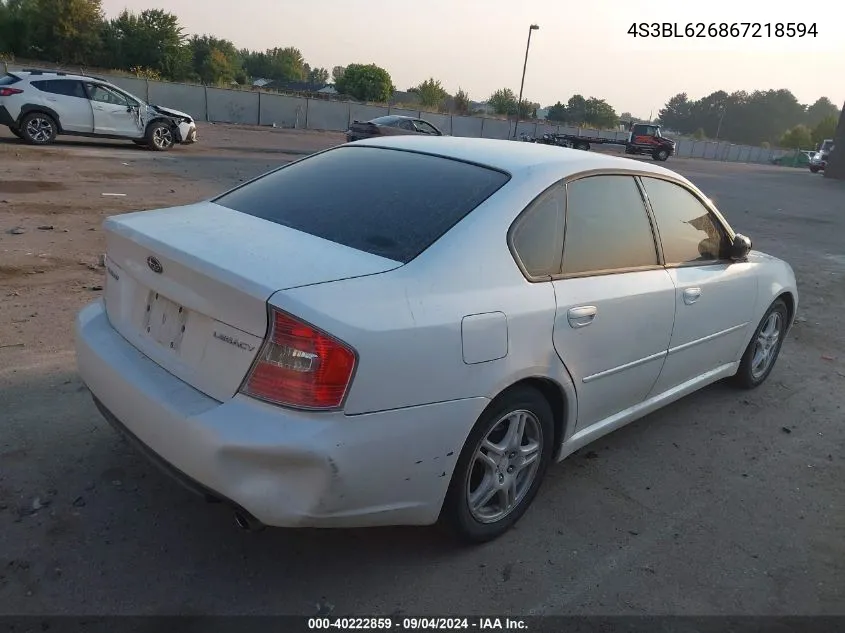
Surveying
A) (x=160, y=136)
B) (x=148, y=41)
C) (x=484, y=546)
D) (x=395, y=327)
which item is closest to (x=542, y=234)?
(x=395, y=327)

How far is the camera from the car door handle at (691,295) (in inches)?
142

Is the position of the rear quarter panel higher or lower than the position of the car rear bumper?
higher

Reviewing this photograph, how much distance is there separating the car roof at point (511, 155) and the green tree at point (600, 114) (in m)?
84.1

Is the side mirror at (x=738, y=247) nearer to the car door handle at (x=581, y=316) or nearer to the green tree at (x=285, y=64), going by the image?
the car door handle at (x=581, y=316)

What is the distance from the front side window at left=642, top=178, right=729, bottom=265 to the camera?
3.64 metres

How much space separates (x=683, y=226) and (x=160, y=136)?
53.3ft

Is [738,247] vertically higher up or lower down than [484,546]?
higher up

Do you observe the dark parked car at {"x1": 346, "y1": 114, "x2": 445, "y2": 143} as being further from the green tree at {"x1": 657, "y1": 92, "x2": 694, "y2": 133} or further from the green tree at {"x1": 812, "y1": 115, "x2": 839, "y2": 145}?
the green tree at {"x1": 657, "y1": 92, "x2": 694, "y2": 133}

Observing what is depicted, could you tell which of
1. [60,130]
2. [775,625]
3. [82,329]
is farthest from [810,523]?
[60,130]

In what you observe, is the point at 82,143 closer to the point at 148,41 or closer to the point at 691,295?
the point at 691,295

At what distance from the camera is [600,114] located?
3295 inches

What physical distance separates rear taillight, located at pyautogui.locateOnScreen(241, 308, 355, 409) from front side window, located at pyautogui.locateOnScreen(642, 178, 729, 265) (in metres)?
→ 2.20

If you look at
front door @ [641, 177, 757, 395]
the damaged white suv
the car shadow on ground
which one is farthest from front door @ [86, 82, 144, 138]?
front door @ [641, 177, 757, 395]

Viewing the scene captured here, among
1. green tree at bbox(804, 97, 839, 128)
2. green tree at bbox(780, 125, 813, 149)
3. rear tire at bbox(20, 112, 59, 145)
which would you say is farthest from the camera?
green tree at bbox(804, 97, 839, 128)
